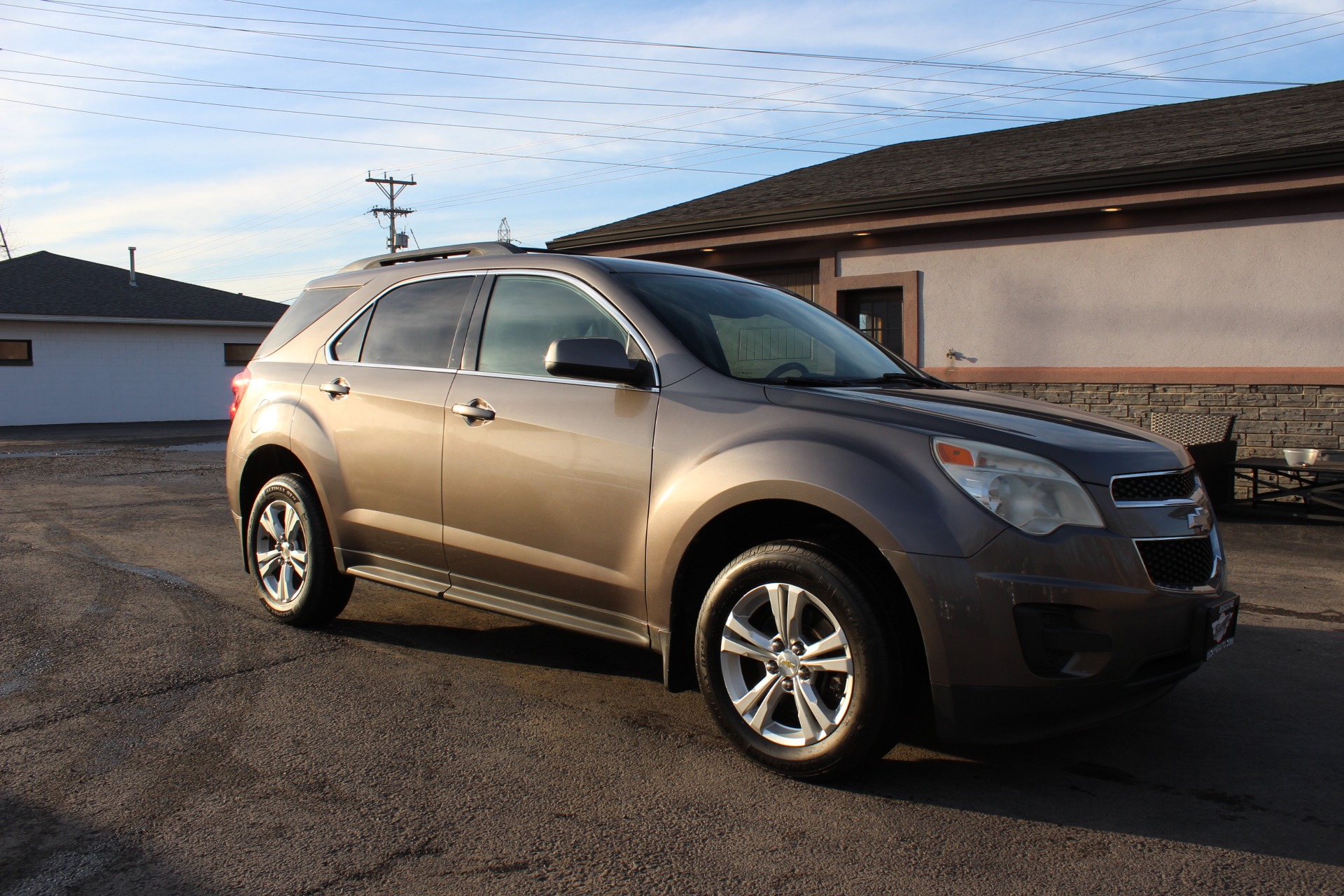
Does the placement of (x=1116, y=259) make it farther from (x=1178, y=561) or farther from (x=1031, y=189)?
(x=1178, y=561)

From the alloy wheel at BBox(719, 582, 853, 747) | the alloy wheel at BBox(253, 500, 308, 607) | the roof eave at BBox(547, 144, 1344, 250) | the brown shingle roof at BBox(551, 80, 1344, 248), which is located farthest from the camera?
the brown shingle roof at BBox(551, 80, 1344, 248)

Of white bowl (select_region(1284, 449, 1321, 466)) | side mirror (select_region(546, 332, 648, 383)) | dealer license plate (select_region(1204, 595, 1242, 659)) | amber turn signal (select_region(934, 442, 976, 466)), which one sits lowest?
dealer license plate (select_region(1204, 595, 1242, 659))

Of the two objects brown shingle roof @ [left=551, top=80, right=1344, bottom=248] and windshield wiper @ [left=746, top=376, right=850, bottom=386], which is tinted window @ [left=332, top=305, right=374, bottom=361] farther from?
brown shingle roof @ [left=551, top=80, right=1344, bottom=248]

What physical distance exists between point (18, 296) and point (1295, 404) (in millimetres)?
30445

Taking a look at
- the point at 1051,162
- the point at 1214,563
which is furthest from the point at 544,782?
the point at 1051,162

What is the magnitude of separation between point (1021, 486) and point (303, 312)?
400 centimetres

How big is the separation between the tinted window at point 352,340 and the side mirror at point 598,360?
Result: 167 cm

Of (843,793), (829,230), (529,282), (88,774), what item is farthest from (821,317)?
(829,230)

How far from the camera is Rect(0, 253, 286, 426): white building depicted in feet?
92.8

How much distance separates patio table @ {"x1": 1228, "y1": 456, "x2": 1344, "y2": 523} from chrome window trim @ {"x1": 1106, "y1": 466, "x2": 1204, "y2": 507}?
6.35m

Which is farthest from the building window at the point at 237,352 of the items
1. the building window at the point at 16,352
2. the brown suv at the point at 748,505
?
the brown suv at the point at 748,505

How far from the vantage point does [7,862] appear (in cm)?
291

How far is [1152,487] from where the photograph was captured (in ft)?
11.4

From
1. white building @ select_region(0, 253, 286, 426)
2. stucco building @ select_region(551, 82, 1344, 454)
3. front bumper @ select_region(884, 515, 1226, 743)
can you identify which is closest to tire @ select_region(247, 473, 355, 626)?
front bumper @ select_region(884, 515, 1226, 743)
